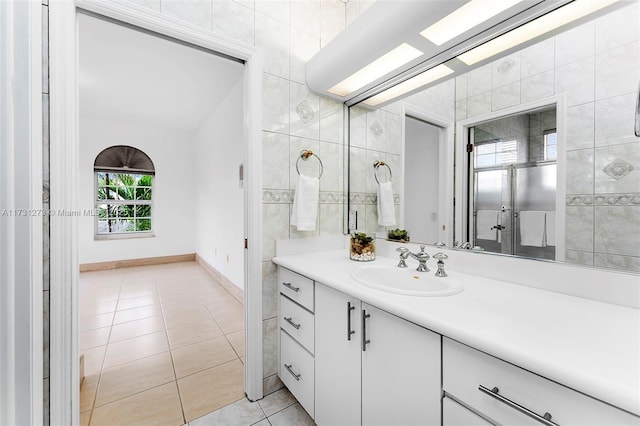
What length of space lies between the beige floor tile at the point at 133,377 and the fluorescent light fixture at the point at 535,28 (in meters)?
2.51

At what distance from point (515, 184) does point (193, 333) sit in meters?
2.57

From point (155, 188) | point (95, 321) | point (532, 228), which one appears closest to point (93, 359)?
point (95, 321)

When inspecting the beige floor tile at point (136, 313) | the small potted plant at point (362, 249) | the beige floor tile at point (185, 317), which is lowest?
the beige floor tile at point (185, 317)

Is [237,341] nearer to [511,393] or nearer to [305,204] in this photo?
[305,204]

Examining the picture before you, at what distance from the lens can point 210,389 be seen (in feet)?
5.35

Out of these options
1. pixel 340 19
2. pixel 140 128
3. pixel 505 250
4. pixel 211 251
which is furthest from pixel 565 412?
pixel 140 128

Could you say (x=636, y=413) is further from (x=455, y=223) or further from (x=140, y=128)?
(x=140, y=128)

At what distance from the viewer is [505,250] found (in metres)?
1.11

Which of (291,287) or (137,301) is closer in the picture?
(291,287)

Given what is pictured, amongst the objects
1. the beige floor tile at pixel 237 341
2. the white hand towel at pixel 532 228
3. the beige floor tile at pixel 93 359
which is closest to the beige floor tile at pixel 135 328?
the beige floor tile at pixel 93 359

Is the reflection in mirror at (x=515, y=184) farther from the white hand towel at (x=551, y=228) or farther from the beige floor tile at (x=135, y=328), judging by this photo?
the beige floor tile at (x=135, y=328)

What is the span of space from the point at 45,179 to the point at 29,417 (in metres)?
0.81

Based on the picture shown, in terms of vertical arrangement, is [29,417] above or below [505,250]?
below

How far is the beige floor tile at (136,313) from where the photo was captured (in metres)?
2.57
